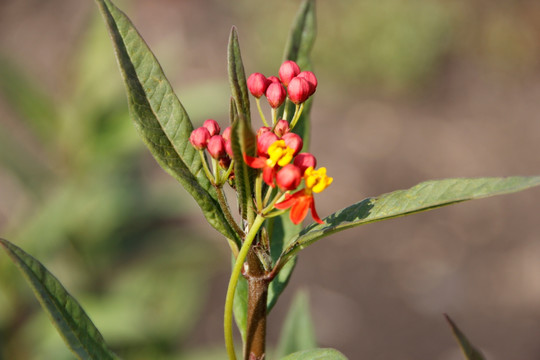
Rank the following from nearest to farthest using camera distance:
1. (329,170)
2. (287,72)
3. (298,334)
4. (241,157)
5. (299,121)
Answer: (241,157), (287,72), (299,121), (298,334), (329,170)

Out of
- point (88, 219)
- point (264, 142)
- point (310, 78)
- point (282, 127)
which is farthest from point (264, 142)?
point (88, 219)

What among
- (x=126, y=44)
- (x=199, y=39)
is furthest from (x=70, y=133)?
(x=199, y=39)

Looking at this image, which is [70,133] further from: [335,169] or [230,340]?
[335,169]

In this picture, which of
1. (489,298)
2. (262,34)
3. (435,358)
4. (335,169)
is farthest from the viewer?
(262,34)

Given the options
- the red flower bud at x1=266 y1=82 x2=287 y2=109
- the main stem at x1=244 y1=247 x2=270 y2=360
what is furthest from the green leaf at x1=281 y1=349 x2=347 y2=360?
the red flower bud at x1=266 y1=82 x2=287 y2=109

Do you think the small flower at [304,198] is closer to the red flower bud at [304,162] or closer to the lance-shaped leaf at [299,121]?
the red flower bud at [304,162]

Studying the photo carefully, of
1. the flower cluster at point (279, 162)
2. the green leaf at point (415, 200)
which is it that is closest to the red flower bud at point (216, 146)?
the flower cluster at point (279, 162)

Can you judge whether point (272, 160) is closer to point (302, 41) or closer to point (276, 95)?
point (276, 95)
